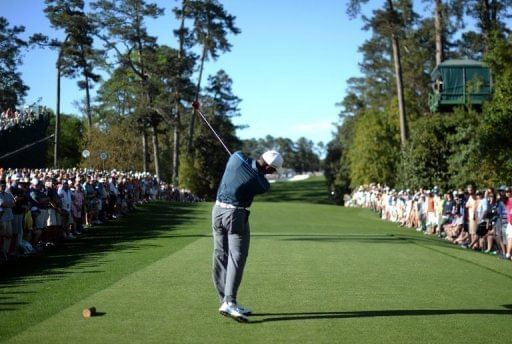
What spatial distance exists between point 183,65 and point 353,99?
38.4 m

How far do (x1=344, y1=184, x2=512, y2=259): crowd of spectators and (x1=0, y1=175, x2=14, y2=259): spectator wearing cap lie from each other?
13053 millimetres

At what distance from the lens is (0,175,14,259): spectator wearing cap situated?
14531mm

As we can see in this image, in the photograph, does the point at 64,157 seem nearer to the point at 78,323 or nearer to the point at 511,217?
the point at 511,217

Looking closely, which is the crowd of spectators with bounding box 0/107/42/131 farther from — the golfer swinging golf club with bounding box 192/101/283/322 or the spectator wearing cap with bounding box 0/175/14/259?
the golfer swinging golf club with bounding box 192/101/283/322

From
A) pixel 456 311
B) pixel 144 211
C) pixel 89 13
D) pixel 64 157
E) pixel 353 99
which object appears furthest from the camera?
pixel 353 99

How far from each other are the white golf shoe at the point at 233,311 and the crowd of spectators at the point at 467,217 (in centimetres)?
1154

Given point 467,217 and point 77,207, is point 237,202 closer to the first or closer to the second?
point 77,207

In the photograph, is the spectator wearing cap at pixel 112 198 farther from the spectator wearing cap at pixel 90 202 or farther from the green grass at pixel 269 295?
the green grass at pixel 269 295

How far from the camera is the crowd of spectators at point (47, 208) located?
49.6ft

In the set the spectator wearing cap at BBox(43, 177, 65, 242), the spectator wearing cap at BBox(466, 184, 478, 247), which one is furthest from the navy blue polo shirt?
the spectator wearing cap at BBox(466, 184, 478, 247)

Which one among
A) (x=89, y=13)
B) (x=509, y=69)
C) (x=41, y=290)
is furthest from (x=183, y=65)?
(x=41, y=290)

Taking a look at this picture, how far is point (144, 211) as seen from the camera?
33125 millimetres

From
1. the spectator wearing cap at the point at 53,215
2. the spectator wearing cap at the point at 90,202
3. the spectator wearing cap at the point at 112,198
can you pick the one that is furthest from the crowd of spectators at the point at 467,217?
the spectator wearing cap at the point at 112,198

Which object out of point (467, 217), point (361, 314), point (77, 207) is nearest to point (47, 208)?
point (77, 207)
